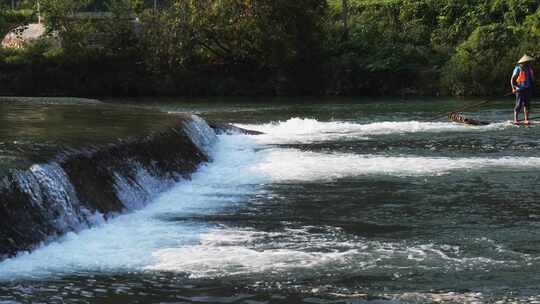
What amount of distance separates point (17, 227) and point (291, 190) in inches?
260

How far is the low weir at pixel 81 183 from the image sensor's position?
1270 cm

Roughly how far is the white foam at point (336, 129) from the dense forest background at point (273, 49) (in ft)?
52.4

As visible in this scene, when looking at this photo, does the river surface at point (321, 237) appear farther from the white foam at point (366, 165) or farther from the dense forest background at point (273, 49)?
the dense forest background at point (273, 49)

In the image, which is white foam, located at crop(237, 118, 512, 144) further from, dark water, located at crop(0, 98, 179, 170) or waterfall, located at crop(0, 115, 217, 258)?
waterfall, located at crop(0, 115, 217, 258)

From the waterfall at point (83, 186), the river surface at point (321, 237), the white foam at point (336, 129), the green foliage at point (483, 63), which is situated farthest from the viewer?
the green foliage at point (483, 63)

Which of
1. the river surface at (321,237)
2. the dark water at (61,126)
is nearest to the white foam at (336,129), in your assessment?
the river surface at (321,237)

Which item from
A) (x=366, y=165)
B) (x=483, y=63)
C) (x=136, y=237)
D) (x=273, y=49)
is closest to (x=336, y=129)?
(x=366, y=165)

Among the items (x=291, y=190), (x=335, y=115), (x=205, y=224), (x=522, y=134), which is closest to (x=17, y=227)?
(x=205, y=224)

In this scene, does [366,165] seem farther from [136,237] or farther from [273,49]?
[273,49]

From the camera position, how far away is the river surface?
1056 cm

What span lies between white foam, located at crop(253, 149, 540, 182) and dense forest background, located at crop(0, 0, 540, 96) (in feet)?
80.2

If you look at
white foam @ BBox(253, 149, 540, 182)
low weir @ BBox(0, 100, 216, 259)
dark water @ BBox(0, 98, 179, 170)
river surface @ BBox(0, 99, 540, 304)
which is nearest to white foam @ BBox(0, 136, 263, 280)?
river surface @ BBox(0, 99, 540, 304)

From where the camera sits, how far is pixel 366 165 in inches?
839

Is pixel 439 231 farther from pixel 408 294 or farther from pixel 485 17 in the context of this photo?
pixel 485 17
